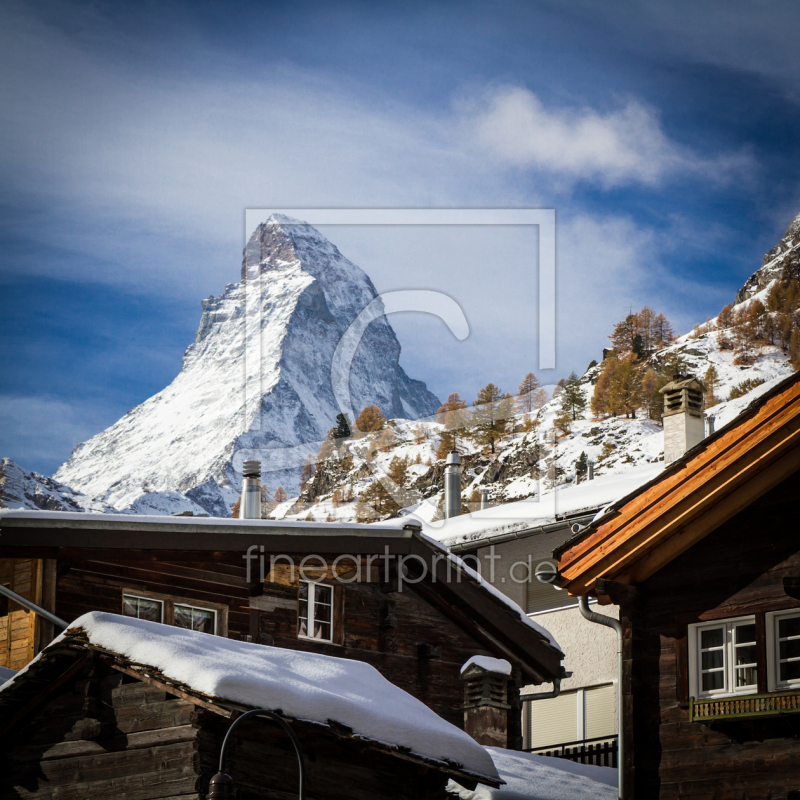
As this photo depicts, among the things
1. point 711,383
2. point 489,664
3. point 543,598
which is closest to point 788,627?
point 489,664

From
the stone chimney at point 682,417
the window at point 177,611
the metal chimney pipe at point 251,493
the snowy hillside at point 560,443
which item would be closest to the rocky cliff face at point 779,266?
the snowy hillside at point 560,443

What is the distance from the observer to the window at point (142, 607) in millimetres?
19266

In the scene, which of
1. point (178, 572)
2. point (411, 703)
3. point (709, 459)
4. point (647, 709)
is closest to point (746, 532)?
point (709, 459)

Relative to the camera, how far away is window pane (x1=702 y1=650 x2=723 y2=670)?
15774 millimetres

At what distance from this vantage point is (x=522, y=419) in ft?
461

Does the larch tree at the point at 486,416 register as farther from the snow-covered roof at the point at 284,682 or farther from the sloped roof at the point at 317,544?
the snow-covered roof at the point at 284,682

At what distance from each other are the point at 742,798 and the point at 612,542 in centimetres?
343

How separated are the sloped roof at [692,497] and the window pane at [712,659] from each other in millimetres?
1258

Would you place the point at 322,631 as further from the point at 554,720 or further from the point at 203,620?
the point at 554,720

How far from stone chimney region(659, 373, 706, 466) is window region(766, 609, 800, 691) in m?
9.51

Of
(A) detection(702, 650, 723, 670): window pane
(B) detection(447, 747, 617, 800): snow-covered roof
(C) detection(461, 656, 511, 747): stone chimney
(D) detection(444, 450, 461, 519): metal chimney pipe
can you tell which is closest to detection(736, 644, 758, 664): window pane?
(A) detection(702, 650, 723, 670): window pane

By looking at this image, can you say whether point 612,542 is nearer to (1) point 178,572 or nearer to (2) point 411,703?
(2) point 411,703

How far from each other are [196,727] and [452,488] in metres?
23.5

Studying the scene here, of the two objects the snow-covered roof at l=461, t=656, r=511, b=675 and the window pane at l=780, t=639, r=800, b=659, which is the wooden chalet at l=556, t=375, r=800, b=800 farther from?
the snow-covered roof at l=461, t=656, r=511, b=675
